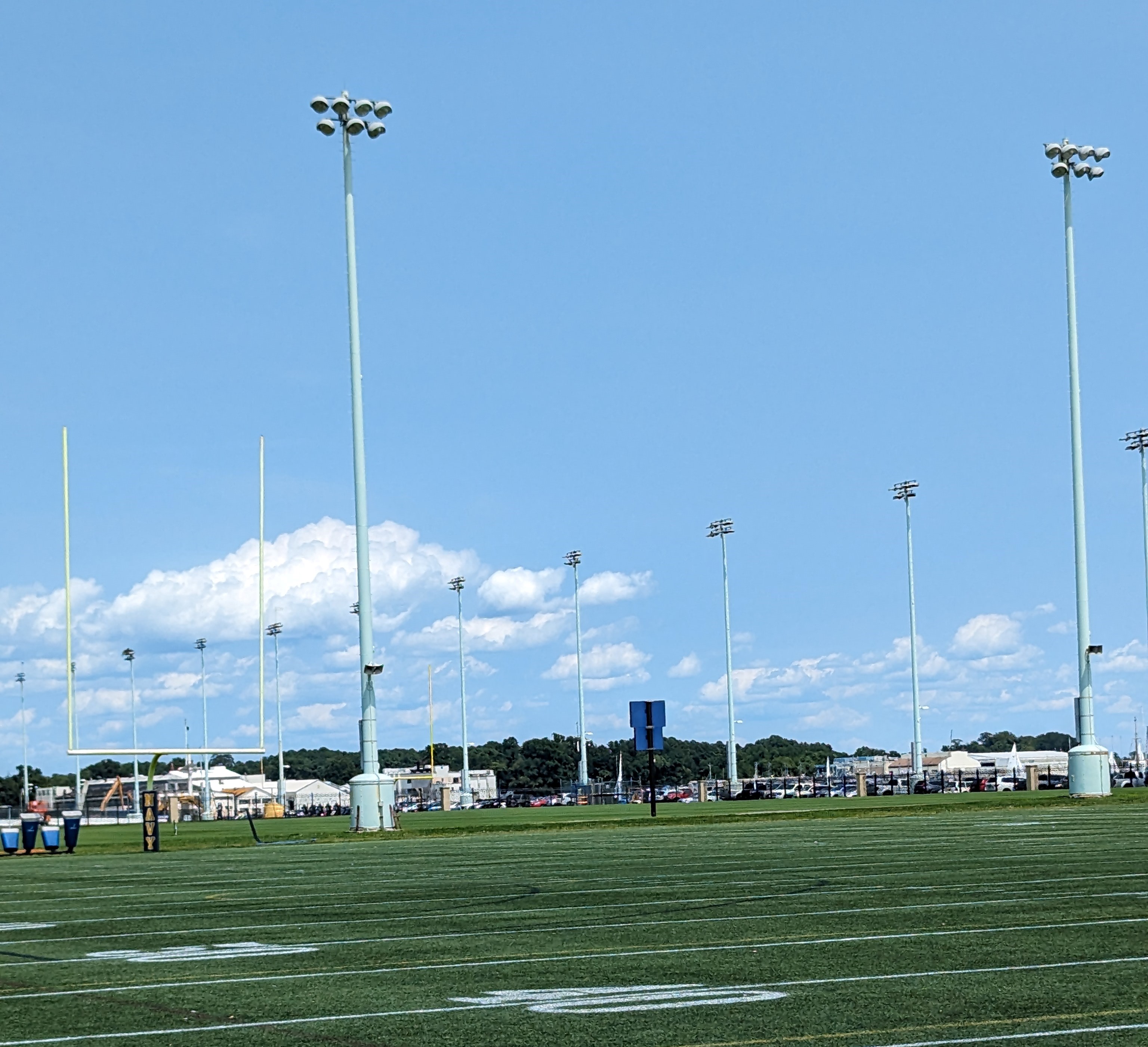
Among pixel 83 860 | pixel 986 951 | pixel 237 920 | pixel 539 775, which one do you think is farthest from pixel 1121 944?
pixel 539 775

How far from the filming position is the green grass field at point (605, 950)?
7.77 meters

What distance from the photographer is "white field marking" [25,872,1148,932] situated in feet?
44.6

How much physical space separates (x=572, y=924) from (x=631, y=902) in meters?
1.94

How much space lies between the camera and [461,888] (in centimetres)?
1661

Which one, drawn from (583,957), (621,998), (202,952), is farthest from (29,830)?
(621,998)

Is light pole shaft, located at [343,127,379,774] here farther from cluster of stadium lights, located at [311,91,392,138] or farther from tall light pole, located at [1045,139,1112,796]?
tall light pole, located at [1045,139,1112,796]

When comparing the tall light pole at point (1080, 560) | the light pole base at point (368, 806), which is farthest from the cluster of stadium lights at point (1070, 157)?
the light pole base at point (368, 806)

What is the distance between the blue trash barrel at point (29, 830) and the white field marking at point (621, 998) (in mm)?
25631

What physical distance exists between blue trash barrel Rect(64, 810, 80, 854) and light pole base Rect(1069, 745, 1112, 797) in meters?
22.5

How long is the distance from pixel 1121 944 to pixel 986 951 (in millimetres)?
912

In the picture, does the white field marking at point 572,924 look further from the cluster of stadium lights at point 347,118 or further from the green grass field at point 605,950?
the cluster of stadium lights at point 347,118

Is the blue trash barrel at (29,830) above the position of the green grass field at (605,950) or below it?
below

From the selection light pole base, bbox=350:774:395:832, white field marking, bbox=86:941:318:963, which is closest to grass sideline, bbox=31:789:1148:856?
light pole base, bbox=350:774:395:832

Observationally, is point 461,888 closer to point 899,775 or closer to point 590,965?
point 590,965
